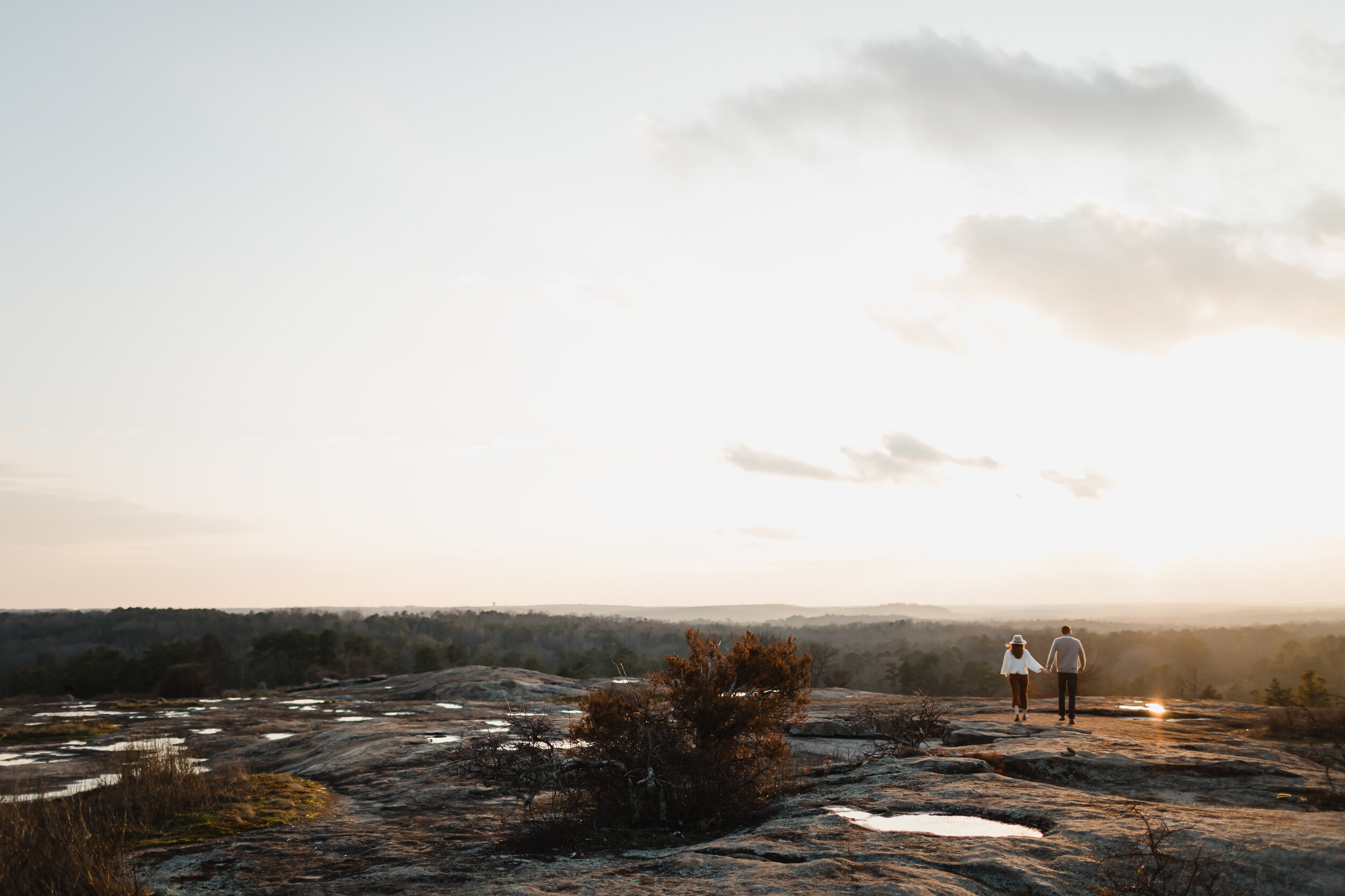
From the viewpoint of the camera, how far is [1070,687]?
17.2 metres

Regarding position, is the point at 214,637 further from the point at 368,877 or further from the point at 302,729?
the point at 368,877

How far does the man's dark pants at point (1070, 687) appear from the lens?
55.9ft

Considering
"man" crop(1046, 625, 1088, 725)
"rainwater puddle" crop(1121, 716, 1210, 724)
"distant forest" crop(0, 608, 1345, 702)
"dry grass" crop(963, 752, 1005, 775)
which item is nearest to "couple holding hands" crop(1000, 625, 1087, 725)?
"man" crop(1046, 625, 1088, 725)

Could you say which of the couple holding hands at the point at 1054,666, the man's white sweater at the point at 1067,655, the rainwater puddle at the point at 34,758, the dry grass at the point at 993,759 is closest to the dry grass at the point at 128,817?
the rainwater puddle at the point at 34,758

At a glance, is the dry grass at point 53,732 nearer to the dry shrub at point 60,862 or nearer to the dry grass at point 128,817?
the dry grass at point 128,817

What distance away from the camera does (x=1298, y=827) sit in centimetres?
722

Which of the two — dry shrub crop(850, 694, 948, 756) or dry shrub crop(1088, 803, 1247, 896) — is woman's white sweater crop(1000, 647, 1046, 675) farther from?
dry shrub crop(1088, 803, 1247, 896)

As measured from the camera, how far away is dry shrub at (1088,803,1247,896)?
6.08 meters

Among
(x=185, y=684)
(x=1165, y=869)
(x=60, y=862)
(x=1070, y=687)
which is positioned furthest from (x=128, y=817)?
Result: (x=185, y=684)

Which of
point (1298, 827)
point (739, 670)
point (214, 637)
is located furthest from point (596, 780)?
point (214, 637)

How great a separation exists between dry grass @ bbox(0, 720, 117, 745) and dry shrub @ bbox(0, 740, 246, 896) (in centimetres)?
1502

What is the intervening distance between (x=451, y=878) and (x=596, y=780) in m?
2.97

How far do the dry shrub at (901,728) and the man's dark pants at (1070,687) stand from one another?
2756mm

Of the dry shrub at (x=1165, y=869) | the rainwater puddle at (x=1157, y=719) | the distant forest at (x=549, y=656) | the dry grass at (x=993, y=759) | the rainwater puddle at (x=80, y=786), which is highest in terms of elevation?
the dry shrub at (x=1165, y=869)
